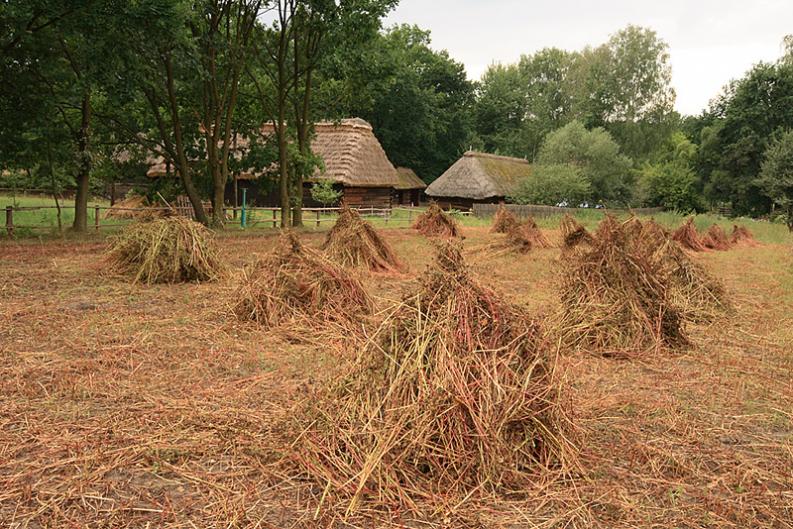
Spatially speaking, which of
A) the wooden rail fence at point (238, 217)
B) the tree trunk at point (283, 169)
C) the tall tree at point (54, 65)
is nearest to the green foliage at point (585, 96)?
the wooden rail fence at point (238, 217)

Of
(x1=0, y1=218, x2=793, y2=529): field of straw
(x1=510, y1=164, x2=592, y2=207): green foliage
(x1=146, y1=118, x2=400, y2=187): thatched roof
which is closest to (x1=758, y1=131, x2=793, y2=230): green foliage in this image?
(x1=510, y1=164, x2=592, y2=207): green foliage

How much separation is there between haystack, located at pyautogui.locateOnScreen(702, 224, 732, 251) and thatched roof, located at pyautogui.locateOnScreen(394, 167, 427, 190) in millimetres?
26711

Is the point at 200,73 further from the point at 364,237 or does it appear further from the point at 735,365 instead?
the point at 735,365

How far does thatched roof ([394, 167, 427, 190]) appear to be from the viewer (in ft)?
149

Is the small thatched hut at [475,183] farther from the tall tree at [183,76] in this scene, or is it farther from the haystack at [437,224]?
the tall tree at [183,76]

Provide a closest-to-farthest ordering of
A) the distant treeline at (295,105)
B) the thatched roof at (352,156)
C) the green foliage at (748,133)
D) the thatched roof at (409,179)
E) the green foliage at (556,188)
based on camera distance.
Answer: the distant treeline at (295,105), the thatched roof at (352,156), the green foliage at (556,188), the green foliage at (748,133), the thatched roof at (409,179)

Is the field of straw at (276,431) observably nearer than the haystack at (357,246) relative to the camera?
Yes

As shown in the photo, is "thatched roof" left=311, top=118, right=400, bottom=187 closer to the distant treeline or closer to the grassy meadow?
the grassy meadow

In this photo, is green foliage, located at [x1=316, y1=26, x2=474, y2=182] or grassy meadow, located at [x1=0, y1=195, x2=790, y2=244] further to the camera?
green foliage, located at [x1=316, y1=26, x2=474, y2=182]

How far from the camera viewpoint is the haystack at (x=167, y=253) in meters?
9.62

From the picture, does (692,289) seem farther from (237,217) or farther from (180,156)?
(237,217)

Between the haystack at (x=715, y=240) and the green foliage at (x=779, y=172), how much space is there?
14.5m

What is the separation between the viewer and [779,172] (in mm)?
34281

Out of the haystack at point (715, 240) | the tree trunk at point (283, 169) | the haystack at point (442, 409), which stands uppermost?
the tree trunk at point (283, 169)
